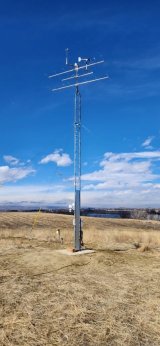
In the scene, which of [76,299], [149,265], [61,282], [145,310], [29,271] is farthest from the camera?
[149,265]

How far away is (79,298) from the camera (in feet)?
41.7

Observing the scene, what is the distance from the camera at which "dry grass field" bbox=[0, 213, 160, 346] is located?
9555 mm

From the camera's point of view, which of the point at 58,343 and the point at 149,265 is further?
the point at 149,265

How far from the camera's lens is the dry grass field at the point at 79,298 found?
9.55 metres

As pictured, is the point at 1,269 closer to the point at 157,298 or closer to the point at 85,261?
the point at 85,261

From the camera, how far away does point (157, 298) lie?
12938 mm

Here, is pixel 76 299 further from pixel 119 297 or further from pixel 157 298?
pixel 157 298

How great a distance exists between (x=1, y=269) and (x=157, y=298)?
22.0 feet

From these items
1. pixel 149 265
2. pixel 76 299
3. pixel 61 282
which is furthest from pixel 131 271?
pixel 76 299

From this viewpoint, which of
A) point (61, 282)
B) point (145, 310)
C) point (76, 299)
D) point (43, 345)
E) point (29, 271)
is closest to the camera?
point (43, 345)

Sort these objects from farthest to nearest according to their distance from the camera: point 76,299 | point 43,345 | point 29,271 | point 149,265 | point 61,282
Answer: point 149,265 → point 29,271 → point 61,282 → point 76,299 → point 43,345

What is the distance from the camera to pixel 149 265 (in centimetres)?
1836

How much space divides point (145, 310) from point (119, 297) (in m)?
1.46

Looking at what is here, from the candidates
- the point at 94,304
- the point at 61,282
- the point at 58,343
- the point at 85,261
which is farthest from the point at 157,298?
the point at 85,261
